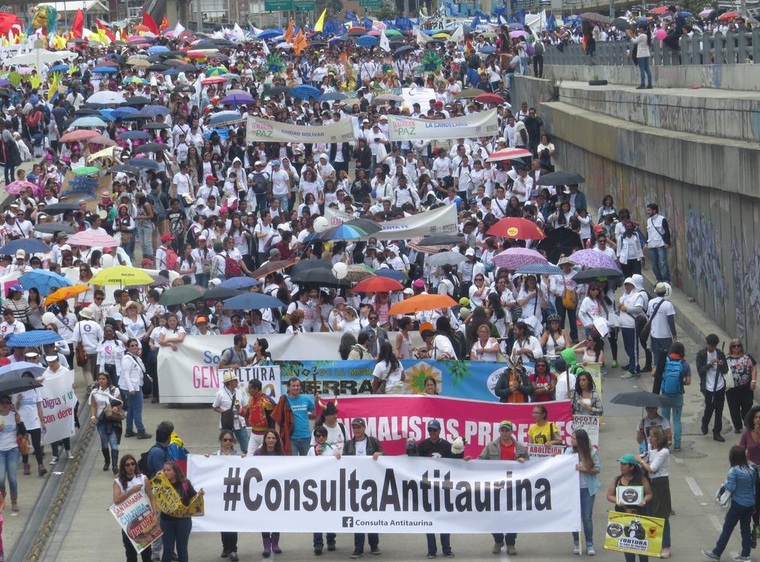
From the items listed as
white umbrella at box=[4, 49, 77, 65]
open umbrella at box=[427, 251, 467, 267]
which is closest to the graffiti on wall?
open umbrella at box=[427, 251, 467, 267]

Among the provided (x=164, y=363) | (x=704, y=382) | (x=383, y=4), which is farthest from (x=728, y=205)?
(x=383, y=4)

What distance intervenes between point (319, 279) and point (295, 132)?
11500 millimetres

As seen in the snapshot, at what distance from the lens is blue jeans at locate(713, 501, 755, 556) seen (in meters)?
14.1

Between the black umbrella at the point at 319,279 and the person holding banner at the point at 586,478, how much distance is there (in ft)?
24.1

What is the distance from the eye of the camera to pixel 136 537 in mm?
14156

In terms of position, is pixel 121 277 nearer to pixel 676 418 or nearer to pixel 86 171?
pixel 676 418

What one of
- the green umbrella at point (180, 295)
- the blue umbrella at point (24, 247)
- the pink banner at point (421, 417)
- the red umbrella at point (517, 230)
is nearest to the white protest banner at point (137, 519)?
the pink banner at point (421, 417)

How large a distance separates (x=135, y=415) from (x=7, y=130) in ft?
62.6

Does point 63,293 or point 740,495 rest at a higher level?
point 63,293

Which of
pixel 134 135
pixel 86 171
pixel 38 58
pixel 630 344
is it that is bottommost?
pixel 630 344

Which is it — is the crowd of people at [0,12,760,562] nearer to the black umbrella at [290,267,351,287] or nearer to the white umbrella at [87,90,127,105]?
the black umbrella at [290,267,351,287]

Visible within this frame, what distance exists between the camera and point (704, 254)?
23.5 meters

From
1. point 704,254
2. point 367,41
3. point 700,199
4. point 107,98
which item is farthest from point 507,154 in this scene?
point 367,41

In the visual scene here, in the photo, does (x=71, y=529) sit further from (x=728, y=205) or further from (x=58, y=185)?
(x=58, y=185)
